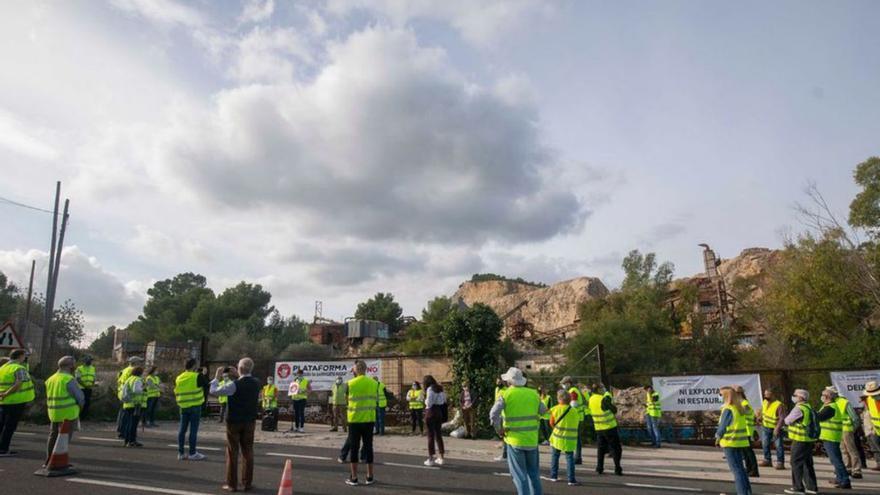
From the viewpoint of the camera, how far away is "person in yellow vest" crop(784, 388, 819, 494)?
30.1ft

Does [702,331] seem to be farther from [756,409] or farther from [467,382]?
[467,382]

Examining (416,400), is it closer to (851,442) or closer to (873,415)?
(851,442)

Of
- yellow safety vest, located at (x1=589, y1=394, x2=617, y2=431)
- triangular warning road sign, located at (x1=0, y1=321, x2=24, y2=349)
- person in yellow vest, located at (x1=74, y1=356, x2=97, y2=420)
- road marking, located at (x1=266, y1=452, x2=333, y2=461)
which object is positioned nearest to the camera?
yellow safety vest, located at (x1=589, y1=394, x2=617, y2=431)

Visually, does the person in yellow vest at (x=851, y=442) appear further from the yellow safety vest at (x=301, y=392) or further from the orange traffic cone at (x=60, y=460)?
the yellow safety vest at (x=301, y=392)

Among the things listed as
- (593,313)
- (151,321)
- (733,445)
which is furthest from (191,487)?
(151,321)

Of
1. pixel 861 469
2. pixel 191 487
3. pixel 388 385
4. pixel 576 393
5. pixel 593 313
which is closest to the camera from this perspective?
pixel 191 487

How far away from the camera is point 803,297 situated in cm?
2842

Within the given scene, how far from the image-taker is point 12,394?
9.80 meters

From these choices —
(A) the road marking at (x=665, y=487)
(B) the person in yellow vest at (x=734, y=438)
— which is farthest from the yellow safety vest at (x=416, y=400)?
(B) the person in yellow vest at (x=734, y=438)

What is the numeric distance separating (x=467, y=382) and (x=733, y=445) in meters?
10.1

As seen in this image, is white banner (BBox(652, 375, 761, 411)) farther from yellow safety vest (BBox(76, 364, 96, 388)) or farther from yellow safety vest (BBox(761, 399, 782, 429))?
yellow safety vest (BBox(76, 364, 96, 388))

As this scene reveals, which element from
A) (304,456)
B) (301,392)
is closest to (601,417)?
(304,456)

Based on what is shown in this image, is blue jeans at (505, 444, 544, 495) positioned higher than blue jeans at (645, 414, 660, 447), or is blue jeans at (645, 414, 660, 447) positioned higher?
blue jeans at (505, 444, 544, 495)

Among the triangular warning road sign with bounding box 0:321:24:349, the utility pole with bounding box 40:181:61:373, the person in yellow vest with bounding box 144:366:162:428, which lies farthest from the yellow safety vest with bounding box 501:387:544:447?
the utility pole with bounding box 40:181:61:373
